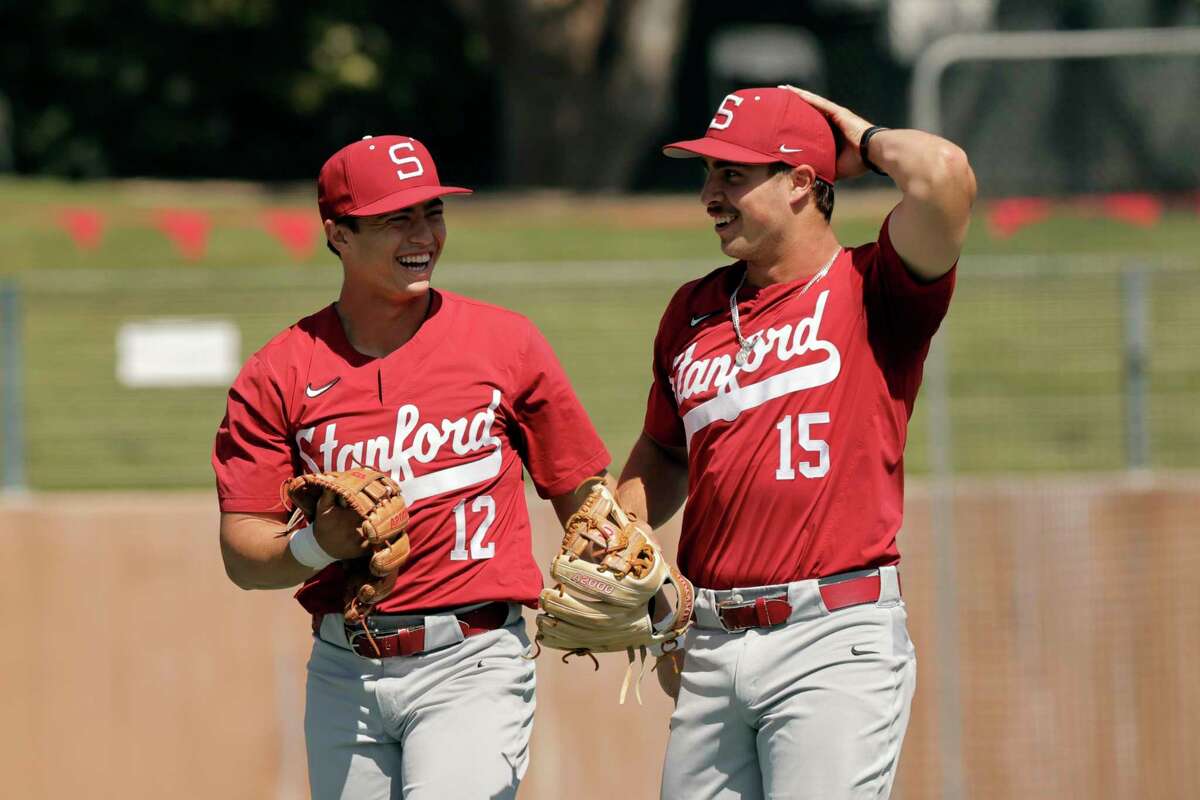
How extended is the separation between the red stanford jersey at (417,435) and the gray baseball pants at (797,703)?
567 mm

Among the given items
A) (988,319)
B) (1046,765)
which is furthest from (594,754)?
(988,319)

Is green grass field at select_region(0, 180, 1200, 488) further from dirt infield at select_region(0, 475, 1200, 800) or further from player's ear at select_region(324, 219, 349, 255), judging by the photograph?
player's ear at select_region(324, 219, 349, 255)

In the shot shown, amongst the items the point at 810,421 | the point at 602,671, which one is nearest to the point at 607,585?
the point at 810,421

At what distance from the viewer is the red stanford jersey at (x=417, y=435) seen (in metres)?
4.37

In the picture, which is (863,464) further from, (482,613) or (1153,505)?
(1153,505)

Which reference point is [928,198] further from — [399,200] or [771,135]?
[399,200]

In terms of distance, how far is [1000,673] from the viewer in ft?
27.3

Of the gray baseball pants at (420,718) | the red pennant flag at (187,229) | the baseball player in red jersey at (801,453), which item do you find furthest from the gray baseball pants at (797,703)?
the red pennant flag at (187,229)

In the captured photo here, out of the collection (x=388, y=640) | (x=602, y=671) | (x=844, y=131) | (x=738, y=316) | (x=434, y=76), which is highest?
(x=434, y=76)

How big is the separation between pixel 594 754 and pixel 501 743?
4.04 meters

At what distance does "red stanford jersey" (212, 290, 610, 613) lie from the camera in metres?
4.37

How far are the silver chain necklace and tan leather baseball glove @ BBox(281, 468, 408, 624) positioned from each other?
0.90 m

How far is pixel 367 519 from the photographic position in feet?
13.3

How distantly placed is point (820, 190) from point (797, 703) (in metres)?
1.27
